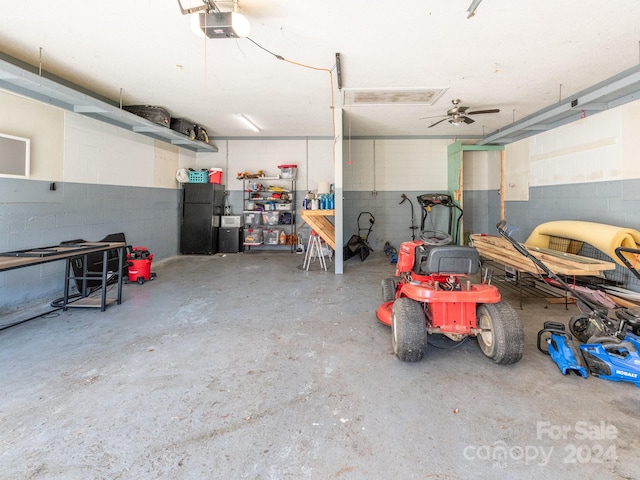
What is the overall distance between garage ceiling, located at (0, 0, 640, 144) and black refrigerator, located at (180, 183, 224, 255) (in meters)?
1.93

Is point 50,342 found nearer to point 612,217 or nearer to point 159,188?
point 159,188

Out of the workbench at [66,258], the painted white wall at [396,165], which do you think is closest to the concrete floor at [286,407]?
the workbench at [66,258]

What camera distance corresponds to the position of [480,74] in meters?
3.88

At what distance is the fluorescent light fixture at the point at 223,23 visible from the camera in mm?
2424

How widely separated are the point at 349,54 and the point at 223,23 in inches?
59.6

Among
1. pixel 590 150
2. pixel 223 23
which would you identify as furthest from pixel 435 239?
pixel 590 150

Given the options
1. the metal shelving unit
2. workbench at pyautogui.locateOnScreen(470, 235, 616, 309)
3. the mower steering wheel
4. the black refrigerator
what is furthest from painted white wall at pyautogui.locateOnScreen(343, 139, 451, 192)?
the mower steering wheel

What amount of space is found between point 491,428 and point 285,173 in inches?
257

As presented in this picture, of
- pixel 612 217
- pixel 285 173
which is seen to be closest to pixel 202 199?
pixel 285 173

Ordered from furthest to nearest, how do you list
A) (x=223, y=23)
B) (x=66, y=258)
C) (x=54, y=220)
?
(x=54, y=220) < (x=66, y=258) < (x=223, y=23)

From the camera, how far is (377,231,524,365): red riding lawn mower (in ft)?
6.84

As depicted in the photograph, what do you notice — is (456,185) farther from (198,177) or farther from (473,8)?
(198,177)

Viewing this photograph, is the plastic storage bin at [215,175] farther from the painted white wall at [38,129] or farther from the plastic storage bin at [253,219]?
the painted white wall at [38,129]

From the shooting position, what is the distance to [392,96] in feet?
15.4
